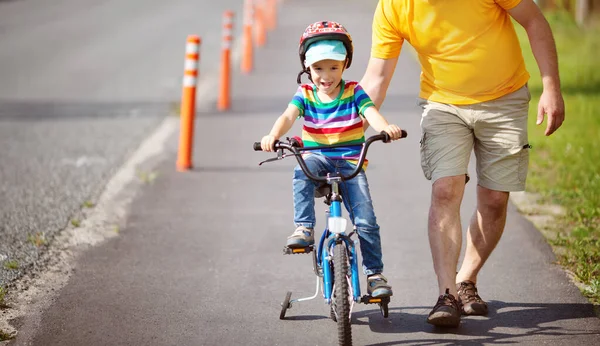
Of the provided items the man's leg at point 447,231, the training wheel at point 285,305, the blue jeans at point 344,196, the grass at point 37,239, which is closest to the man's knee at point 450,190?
the man's leg at point 447,231

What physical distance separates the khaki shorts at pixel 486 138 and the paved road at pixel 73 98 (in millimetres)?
2952

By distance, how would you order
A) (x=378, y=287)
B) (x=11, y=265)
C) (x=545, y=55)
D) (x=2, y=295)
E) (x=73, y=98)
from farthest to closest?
(x=73, y=98), (x=11, y=265), (x=2, y=295), (x=545, y=55), (x=378, y=287)

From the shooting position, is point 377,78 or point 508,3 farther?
point 377,78

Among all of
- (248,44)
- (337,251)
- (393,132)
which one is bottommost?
(337,251)

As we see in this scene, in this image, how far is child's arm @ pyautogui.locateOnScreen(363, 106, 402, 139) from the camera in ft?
15.9

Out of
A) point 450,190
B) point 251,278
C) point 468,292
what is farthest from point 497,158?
point 251,278

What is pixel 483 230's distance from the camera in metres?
5.87

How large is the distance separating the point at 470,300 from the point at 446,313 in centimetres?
49

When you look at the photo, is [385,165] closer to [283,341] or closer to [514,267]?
[514,267]

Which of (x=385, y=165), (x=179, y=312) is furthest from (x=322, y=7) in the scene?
(x=179, y=312)

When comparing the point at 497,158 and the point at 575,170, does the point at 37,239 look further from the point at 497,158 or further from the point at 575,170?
the point at 575,170

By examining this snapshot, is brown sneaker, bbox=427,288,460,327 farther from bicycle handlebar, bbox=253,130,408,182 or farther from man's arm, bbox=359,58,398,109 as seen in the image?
man's arm, bbox=359,58,398,109

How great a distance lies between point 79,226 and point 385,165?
143 inches

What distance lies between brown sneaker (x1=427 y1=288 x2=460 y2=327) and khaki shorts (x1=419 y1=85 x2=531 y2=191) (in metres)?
0.71
